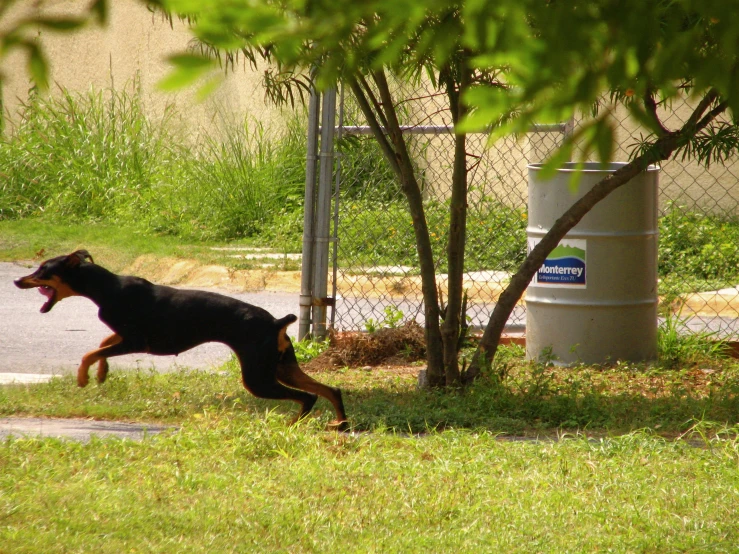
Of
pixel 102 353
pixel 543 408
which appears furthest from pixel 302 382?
pixel 543 408

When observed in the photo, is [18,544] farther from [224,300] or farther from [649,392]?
[649,392]

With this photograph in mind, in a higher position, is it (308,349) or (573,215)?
(573,215)

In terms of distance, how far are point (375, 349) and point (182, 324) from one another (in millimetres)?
2299

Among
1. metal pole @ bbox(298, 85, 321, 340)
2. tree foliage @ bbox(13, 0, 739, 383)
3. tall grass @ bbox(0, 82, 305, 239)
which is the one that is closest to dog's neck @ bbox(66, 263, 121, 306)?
metal pole @ bbox(298, 85, 321, 340)

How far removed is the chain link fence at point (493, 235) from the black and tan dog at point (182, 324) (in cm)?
387

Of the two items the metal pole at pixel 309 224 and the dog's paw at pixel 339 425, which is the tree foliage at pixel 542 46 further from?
the metal pole at pixel 309 224

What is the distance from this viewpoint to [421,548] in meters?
3.29

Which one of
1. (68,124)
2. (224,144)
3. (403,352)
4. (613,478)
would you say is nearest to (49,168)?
(68,124)

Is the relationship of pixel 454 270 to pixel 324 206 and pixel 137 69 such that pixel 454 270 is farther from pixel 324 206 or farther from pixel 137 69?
pixel 137 69

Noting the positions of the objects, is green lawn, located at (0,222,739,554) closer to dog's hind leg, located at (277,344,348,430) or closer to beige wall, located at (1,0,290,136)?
dog's hind leg, located at (277,344,348,430)

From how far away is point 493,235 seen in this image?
36.7 feet

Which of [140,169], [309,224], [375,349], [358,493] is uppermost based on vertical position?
[140,169]

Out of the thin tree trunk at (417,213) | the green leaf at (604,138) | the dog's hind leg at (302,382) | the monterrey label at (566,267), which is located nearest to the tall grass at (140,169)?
the monterrey label at (566,267)

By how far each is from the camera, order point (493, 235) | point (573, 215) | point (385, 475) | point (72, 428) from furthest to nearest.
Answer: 1. point (493, 235)
2. point (573, 215)
3. point (72, 428)
4. point (385, 475)
